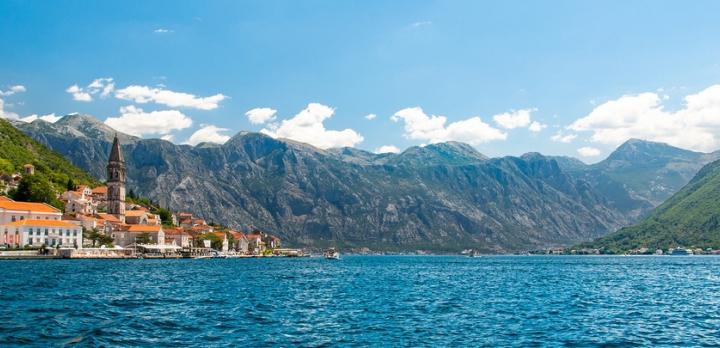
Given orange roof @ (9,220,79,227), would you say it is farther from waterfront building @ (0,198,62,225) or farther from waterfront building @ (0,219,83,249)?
waterfront building @ (0,198,62,225)

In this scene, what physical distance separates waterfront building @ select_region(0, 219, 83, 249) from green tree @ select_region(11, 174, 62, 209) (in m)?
23.4

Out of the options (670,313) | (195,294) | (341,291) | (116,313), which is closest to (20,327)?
(116,313)

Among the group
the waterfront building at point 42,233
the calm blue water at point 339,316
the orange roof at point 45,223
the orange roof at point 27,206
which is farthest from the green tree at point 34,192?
the calm blue water at point 339,316

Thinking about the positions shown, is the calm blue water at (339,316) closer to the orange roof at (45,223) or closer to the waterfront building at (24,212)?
the orange roof at (45,223)

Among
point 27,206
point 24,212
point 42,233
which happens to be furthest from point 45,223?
point 27,206

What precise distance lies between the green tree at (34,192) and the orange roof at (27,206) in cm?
1578

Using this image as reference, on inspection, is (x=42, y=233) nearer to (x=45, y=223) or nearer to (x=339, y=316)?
(x=45, y=223)

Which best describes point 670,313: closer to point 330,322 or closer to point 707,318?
point 707,318

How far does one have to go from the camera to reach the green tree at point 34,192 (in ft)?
617

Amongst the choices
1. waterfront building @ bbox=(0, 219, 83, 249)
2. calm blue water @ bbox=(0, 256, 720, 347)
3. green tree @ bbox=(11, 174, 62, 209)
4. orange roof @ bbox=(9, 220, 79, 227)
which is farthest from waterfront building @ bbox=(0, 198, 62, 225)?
calm blue water @ bbox=(0, 256, 720, 347)

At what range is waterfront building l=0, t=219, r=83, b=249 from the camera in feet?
520

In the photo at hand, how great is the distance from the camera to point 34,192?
619ft

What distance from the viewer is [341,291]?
7762 centimetres

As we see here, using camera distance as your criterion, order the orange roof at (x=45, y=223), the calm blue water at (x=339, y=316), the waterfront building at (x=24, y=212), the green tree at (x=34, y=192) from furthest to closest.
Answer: the green tree at (x=34, y=192), the waterfront building at (x=24, y=212), the orange roof at (x=45, y=223), the calm blue water at (x=339, y=316)
